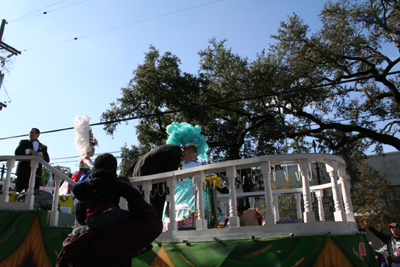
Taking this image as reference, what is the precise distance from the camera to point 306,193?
3863 millimetres

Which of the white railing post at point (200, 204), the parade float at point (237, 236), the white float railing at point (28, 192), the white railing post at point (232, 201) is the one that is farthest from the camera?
the white float railing at point (28, 192)

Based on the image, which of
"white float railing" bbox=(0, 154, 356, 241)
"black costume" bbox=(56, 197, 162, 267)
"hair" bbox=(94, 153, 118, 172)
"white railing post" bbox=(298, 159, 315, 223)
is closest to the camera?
"black costume" bbox=(56, 197, 162, 267)

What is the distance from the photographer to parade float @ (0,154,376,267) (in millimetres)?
3570

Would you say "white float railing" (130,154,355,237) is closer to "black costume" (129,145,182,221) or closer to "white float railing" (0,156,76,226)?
"black costume" (129,145,182,221)

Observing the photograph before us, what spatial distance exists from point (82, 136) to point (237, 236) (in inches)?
175

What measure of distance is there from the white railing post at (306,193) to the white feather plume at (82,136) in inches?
180

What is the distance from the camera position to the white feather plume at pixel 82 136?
6.91m

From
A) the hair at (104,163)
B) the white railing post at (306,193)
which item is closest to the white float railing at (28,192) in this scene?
the hair at (104,163)

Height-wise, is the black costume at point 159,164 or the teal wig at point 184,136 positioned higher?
the teal wig at point 184,136

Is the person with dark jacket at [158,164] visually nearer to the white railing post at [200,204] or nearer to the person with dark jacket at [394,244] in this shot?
the white railing post at [200,204]

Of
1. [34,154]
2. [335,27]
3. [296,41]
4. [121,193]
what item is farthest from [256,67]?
[121,193]

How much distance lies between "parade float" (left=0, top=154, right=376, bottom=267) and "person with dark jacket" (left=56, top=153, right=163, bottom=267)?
4.49ft

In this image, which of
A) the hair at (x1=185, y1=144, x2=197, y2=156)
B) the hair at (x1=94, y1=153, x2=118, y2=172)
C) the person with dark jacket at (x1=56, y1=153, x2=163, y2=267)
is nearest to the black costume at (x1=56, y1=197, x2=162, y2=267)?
the person with dark jacket at (x1=56, y1=153, x2=163, y2=267)

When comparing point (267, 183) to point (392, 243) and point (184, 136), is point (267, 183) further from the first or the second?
point (184, 136)
